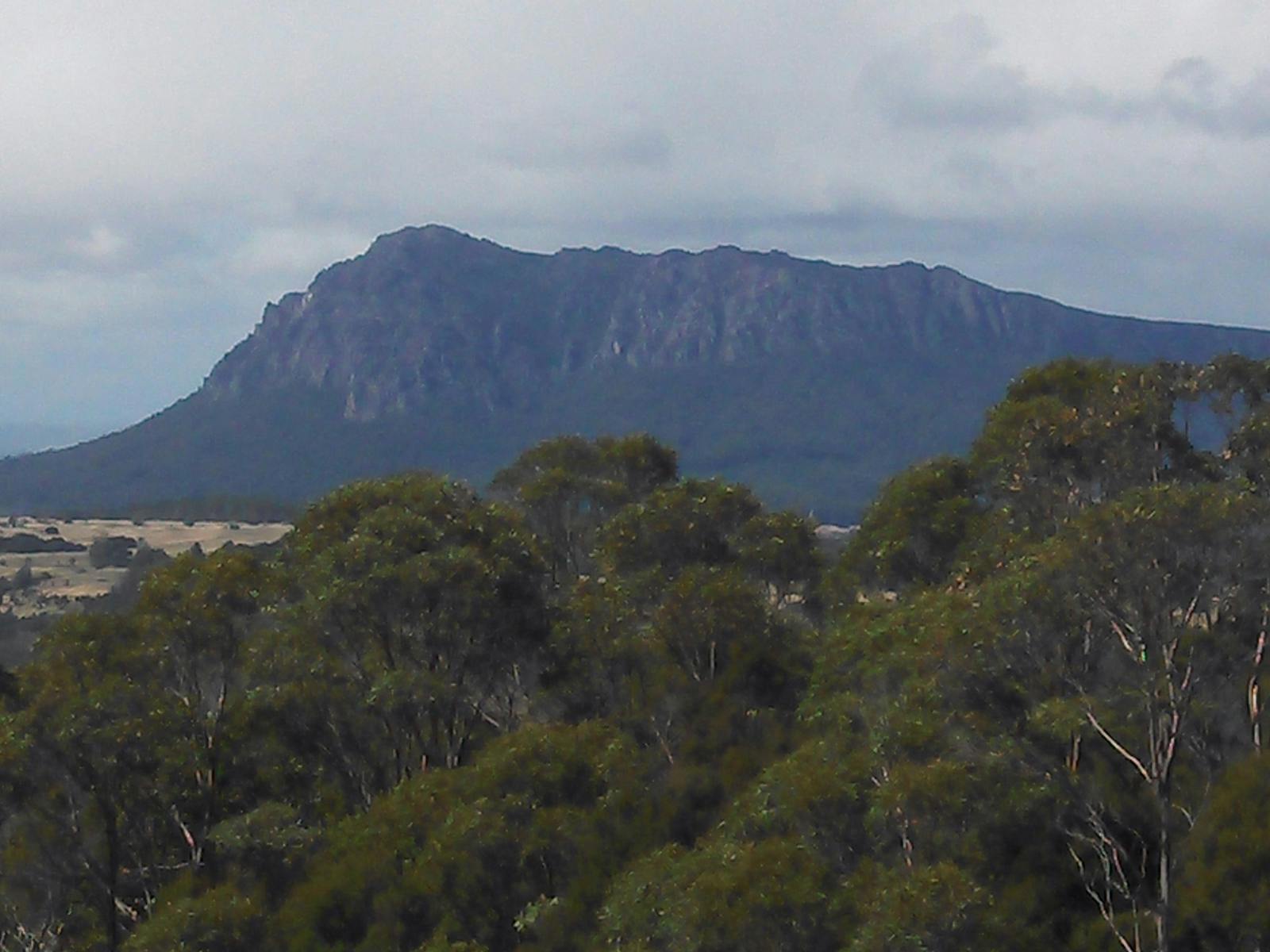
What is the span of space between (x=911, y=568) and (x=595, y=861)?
18965 mm

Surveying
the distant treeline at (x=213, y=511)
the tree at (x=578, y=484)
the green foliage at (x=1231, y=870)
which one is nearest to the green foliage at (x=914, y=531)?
the tree at (x=578, y=484)

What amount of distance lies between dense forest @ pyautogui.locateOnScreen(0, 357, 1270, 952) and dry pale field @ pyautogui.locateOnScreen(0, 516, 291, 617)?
6554cm

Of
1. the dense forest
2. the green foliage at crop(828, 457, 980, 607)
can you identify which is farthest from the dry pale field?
the dense forest

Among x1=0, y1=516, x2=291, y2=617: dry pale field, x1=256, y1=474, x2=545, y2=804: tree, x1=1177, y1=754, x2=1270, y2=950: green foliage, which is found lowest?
x1=0, y1=516, x2=291, y2=617: dry pale field

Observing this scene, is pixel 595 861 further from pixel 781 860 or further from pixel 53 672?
pixel 53 672

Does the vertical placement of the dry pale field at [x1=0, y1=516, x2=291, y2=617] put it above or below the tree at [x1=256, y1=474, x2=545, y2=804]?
below

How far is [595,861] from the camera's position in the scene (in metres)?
25.0

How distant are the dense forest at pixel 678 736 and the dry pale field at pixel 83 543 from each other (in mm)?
65537

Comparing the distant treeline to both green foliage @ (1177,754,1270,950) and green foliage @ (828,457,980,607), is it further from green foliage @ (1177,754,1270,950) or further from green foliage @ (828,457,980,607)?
green foliage @ (1177,754,1270,950)

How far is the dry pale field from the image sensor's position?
109312mm

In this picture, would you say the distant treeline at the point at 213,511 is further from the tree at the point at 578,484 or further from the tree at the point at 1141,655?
the tree at the point at 1141,655

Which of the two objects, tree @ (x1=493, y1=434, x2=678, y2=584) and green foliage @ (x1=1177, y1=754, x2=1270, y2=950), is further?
tree @ (x1=493, y1=434, x2=678, y2=584)

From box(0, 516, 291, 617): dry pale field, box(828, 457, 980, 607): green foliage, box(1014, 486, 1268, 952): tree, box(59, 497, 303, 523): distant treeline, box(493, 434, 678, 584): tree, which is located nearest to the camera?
box(1014, 486, 1268, 952): tree

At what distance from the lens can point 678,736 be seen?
110 ft
